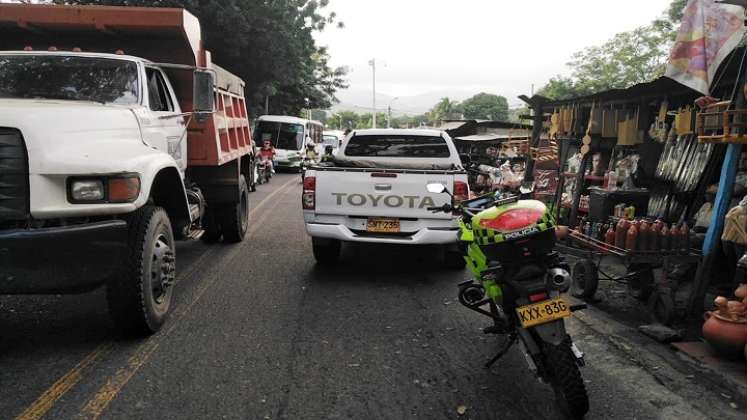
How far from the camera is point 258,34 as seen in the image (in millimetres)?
21266

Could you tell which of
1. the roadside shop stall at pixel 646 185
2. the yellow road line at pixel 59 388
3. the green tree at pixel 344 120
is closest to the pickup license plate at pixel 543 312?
the roadside shop stall at pixel 646 185

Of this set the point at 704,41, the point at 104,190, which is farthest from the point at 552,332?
the point at 704,41

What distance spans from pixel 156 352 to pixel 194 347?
27cm

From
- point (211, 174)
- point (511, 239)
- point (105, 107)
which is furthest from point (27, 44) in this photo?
point (511, 239)

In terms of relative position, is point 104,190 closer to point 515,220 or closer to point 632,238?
point 515,220

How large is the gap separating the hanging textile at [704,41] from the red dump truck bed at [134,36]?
16.7ft

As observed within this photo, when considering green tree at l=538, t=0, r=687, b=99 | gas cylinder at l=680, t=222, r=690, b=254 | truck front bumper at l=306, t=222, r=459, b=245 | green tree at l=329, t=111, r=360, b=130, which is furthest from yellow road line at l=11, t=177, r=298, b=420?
green tree at l=329, t=111, r=360, b=130

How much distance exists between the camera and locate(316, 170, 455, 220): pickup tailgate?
6.39m

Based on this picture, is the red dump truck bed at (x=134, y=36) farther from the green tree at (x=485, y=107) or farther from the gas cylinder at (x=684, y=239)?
the green tree at (x=485, y=107)

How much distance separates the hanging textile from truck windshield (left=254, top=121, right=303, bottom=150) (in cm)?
2100

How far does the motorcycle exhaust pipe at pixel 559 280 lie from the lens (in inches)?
141

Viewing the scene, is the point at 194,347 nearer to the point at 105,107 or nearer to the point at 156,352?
the point at 156,352

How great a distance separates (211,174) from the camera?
819cm

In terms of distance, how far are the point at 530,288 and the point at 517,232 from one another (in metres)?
0.36
